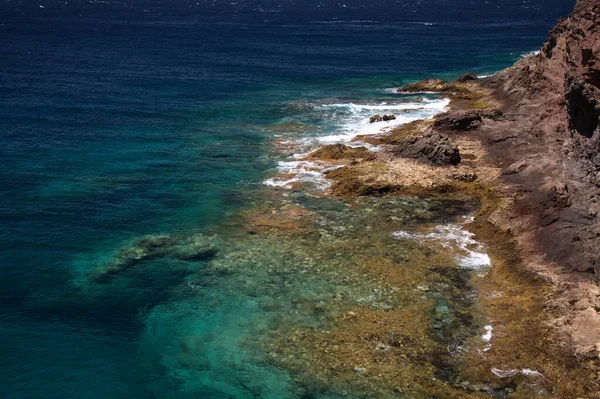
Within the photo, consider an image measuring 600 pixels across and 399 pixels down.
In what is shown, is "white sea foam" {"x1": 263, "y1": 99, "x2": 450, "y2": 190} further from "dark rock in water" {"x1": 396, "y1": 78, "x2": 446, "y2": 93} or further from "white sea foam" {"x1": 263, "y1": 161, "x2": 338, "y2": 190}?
"dark rock in water" {"x1": 396, "y1": 78, "x2": 446, "y2": 93}

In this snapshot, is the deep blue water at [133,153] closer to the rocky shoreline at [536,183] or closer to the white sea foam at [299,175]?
the white sea foam at [299,175]

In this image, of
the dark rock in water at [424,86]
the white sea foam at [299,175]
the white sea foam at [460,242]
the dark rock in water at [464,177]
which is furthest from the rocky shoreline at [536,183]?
the dark rock in water at [424,86]

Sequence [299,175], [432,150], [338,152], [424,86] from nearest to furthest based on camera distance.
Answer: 1. [432,150]
2. [299,175]
3. [338,152]
4. [424,86]

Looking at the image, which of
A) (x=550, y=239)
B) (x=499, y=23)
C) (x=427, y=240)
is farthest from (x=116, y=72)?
(x=499, y=23)

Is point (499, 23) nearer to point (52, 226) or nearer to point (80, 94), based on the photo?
point (80, 94)

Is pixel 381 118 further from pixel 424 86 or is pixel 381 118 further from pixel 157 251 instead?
pixel 157 251

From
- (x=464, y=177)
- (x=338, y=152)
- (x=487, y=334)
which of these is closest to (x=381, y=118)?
(x=338, y=152)

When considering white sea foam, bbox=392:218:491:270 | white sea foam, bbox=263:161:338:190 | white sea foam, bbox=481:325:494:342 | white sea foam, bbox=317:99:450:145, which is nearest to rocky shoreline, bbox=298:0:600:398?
white sea foam, bbox=481:325:494:342
